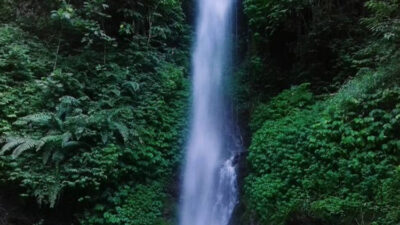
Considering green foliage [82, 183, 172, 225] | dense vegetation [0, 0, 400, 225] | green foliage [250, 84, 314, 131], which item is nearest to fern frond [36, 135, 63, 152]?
dense vegetation [0, 0, 400, 225]

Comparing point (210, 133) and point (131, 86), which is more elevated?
point (131, 86)

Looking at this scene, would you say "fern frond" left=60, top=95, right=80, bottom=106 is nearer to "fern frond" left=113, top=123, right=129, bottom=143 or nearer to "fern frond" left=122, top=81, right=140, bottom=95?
"fern frond" left=113, top=123, right=129, bottom=143

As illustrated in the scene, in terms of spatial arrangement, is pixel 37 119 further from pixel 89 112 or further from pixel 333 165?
pixel 333 165

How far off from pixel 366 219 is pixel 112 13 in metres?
8.44

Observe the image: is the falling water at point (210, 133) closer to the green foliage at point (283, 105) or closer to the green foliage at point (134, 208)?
the green foliage at point (134, 208)

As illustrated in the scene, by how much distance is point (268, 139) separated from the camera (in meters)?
7.22

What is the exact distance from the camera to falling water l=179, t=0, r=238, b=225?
7.41m

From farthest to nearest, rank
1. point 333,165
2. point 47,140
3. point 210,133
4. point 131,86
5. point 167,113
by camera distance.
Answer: point 210,133
point 167,113
point 131,86
point 47,140
point 333,165

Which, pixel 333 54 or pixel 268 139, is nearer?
pixel 268 139

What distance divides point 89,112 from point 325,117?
183 inches

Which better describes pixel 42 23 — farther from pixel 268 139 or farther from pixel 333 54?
pixel 333 54

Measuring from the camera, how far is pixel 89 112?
7.10 meters

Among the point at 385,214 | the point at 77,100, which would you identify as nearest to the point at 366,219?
the point at 385,214

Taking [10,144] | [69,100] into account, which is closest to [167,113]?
[69,100]
